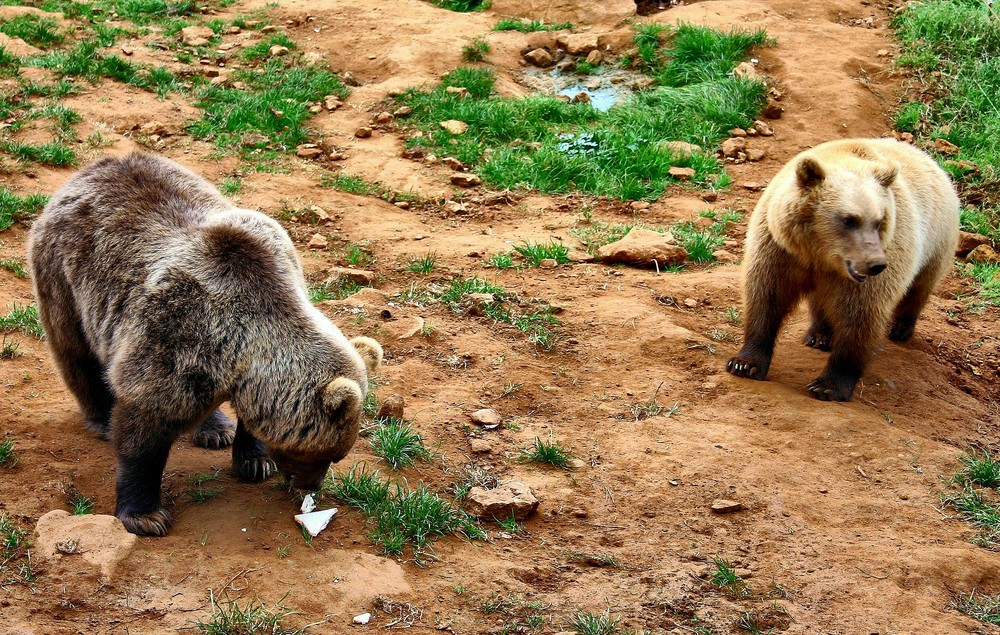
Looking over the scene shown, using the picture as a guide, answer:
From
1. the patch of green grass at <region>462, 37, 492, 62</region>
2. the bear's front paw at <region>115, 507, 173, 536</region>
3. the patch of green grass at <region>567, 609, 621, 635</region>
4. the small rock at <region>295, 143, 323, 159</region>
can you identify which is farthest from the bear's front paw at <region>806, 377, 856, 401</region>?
the patch of green grass at <region>462, 37, 492, 62</region>

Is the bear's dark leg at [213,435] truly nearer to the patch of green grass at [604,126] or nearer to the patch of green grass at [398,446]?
the patch of green grass at [398,446]

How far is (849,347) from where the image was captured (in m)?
6.38

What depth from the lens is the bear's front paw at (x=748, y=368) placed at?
258 inches

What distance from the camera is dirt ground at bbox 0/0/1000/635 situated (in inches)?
166

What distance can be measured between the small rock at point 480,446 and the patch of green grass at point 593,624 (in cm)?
143

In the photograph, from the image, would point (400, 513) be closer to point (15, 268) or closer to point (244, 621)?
point (244, 621)

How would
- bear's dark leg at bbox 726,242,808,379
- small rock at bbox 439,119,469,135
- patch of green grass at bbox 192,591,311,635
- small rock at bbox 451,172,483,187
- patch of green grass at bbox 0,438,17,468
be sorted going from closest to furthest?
patch of green grass at bbox 192,591,311,635
patch of green grass at bbox 0,438,17,468
bear's dark leg at bbox 726,242,808,379
small rock at bbox 451,172,483,187
small rock at bbox 439,119,469,135

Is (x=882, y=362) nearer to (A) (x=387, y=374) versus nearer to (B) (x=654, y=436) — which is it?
(B) (x=654, y=436)

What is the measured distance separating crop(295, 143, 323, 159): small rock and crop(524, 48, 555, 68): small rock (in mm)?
3197

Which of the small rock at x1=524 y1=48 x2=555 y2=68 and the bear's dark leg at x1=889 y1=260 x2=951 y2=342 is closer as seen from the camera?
the bear's dark leg at x1=889 y1=260 x2=951 y2=342

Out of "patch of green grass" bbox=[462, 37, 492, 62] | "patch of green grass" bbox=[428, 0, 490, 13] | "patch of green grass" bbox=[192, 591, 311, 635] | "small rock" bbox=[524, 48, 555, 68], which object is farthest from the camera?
"patch of green grass" bbox=[428, 0, 490, 13]

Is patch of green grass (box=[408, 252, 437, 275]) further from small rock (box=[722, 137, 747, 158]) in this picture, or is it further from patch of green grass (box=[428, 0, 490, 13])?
patch of green grass (box=[428, 0, 490, 13])

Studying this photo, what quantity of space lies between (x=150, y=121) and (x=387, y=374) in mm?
5143

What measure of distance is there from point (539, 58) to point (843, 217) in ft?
20.9
